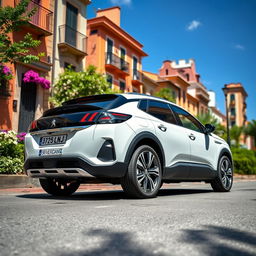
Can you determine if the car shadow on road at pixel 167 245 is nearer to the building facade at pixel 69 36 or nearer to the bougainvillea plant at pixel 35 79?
the bougainvillea plant at pixel 35 79

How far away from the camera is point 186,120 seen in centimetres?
621

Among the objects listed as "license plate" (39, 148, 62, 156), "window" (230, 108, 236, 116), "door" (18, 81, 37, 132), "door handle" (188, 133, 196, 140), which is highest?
"window" (230, 108, 236, 116)

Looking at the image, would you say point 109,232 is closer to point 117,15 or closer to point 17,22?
point 17,22

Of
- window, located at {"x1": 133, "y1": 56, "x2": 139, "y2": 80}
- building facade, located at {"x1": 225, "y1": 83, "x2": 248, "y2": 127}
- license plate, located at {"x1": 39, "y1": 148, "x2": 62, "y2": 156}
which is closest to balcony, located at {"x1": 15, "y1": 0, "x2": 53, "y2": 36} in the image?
window, located at {"x1": 133, "y1": 56, "x2": 139, "y2": 80}

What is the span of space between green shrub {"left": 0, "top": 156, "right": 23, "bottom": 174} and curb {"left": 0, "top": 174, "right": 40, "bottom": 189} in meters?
0.45

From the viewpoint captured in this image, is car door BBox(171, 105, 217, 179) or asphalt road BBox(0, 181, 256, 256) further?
car door BBox(171, 105, 217, 179)

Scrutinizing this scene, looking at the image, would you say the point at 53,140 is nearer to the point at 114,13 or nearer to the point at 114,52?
the point at 114,52

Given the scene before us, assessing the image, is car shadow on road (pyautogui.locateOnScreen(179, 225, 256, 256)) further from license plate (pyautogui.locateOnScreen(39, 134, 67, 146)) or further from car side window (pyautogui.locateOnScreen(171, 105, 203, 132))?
car side window (pyautogui.locateOnScreen(171, 105, 203, 132))

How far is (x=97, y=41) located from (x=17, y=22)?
1532 cm

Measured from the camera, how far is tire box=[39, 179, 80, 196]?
549 centimetres

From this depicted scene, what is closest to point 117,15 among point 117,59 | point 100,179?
point 117,59

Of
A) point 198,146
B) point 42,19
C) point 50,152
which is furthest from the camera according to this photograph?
point 42,19

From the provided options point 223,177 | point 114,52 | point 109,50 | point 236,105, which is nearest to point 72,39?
point 109,50

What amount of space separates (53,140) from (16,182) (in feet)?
11.5
